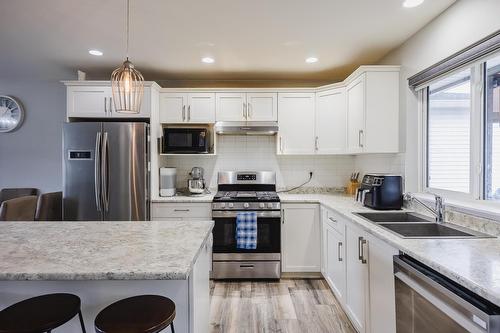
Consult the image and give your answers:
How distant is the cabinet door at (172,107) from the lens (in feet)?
11.7

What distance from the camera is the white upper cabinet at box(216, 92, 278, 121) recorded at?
140 inches

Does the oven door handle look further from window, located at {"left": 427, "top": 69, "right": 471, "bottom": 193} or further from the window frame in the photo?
the window frame

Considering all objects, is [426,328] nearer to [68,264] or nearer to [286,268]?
[68,264]

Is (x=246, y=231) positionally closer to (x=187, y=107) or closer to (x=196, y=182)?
(x=196, y=182)

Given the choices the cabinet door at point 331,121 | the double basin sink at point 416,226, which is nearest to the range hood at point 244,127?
the cabinet door at point 331,121

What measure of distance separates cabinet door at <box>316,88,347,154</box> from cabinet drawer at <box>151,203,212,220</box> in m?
1.57

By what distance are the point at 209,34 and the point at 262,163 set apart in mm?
1847

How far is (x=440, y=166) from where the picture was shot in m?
2.37

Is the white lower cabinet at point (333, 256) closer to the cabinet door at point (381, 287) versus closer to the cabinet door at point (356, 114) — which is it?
the cabinet door at point (381, 287)

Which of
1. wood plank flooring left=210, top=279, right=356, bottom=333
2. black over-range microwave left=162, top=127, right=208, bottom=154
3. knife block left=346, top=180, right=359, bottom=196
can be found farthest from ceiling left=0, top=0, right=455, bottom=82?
wood plank flooring left=210, top=279, right=356, bottom=333

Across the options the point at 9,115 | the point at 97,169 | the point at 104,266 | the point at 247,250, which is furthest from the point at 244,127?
the point at 9,115

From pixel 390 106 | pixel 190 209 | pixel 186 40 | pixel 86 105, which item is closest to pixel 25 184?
pixel 86 105

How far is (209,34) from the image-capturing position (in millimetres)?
2549

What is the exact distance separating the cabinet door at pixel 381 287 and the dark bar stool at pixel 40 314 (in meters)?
1.62
